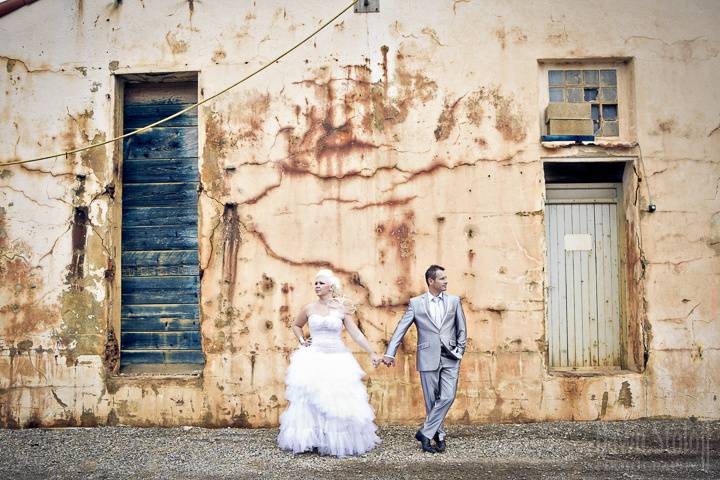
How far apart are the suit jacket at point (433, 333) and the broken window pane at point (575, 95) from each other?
3040mm

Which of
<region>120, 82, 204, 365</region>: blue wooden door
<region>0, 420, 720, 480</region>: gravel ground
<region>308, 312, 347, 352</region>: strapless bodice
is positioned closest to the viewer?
<region>0, 420, 720, 480</region>: gravel ground

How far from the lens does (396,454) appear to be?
629cm

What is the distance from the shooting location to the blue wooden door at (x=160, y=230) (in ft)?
26.0

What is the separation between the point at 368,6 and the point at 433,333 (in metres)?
3.92

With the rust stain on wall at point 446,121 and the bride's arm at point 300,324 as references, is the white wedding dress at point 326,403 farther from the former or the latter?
the rust stain on wall at point 446,121

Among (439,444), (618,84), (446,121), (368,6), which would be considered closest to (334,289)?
(439,444)

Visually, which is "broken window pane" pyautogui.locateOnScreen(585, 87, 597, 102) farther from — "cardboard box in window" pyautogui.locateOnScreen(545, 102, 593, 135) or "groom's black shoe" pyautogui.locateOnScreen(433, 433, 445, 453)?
"groom's black shoe" pyautogui.locateOnScreen(433, 433, 445, 453)

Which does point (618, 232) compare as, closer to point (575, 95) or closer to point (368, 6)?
point (575, 95)

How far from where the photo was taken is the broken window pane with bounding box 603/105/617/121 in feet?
25.6

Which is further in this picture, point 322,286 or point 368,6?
point 368,6

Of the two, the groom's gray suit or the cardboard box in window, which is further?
the cardboard box in window

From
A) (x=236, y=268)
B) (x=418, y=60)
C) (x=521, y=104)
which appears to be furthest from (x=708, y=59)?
(x=236, y=268)

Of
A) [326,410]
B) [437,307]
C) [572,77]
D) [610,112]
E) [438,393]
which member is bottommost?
[326,410]

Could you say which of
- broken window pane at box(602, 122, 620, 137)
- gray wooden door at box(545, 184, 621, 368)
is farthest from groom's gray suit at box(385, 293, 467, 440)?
broken window pane at box(602, 122, 620, 137)
